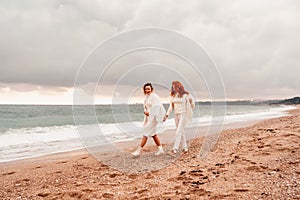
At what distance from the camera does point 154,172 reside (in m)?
5.45

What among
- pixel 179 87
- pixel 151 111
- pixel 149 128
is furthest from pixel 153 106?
pixel 179 87

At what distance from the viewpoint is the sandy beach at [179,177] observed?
3.99 meters

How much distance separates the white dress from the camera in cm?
709

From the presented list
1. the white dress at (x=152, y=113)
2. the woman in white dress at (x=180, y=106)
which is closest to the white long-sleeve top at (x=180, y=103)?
the woman in white dress at (x=180, y=106)

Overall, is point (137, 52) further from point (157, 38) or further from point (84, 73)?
point (84, 73)

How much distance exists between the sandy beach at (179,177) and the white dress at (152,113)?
807mm

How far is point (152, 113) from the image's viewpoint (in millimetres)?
7156

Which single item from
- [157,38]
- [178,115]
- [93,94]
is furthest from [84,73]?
[178,115]

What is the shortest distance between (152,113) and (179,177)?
260 centimetres

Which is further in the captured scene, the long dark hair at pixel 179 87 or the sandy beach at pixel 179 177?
the long dark hair at pixel 179 87

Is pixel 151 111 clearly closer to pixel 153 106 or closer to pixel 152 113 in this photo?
pixel 152 113

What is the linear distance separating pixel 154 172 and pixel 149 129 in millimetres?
1935

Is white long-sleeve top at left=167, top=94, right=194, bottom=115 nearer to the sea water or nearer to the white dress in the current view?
the white dress

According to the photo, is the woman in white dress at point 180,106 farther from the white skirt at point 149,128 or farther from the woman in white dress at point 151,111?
the white skirt at point 149,128
